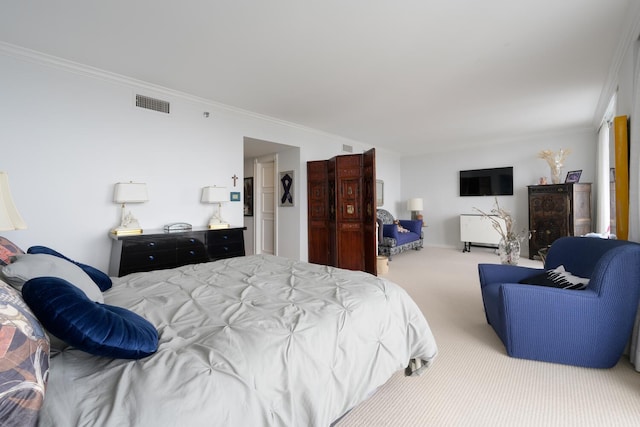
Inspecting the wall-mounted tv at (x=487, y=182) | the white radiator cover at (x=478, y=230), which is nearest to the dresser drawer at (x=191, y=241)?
the white radiator cover at (x=478, y=230)

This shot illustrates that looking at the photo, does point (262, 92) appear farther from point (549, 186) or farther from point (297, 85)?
point (549, 186)

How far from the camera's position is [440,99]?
4.04 meters

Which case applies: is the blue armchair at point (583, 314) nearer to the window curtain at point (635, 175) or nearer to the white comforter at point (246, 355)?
the window curtain at point (635, 175)

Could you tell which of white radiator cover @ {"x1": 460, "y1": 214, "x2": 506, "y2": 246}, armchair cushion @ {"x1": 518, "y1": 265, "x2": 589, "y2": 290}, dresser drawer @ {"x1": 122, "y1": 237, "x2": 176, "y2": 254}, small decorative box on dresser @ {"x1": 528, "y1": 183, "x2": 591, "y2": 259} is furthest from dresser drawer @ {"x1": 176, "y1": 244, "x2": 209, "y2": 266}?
small decorative box on dresser @ {"x1": 528, "y1": 183, "x2": 591, "y2": 259}

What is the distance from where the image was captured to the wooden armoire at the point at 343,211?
4.80m

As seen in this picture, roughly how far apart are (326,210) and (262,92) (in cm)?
234

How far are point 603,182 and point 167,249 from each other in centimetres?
685

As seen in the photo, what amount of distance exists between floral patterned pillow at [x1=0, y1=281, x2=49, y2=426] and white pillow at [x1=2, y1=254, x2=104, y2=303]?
348 mm

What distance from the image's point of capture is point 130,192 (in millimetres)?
3127

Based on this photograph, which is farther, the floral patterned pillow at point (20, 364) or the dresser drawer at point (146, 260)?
the dresser drawer at point (146, 260)

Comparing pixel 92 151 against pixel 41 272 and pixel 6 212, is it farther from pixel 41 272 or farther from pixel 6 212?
pixel 41 272

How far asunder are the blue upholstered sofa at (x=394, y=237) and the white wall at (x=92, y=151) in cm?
326

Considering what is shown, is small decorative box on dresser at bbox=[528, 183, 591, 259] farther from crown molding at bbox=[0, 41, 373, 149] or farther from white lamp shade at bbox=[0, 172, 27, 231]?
white lamp shade at bbox=[0, 172, 27, 231]

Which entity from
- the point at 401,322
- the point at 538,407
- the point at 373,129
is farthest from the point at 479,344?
the point at 373,129
